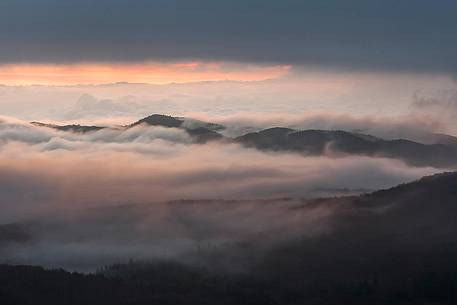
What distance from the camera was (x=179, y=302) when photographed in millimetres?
198750

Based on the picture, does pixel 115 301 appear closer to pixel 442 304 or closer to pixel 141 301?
pixel 141 301

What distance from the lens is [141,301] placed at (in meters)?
198

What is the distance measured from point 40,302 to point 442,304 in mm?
105649

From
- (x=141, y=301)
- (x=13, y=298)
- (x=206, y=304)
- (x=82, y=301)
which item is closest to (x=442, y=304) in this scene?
(x=206, y=304)

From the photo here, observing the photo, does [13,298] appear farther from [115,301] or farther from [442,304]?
[442,304]

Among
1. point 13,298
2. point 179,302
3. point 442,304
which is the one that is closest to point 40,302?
point 13,298

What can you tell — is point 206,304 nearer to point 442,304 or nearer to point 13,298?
point 13,298

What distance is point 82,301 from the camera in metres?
199

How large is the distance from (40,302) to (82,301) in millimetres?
10942

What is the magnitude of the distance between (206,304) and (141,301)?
17.2 m

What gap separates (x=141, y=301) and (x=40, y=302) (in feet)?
85.6

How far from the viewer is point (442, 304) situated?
19850cm

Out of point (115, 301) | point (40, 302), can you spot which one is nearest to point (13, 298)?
point (40, 302)

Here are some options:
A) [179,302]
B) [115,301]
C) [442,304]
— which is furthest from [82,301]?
[442,304]
